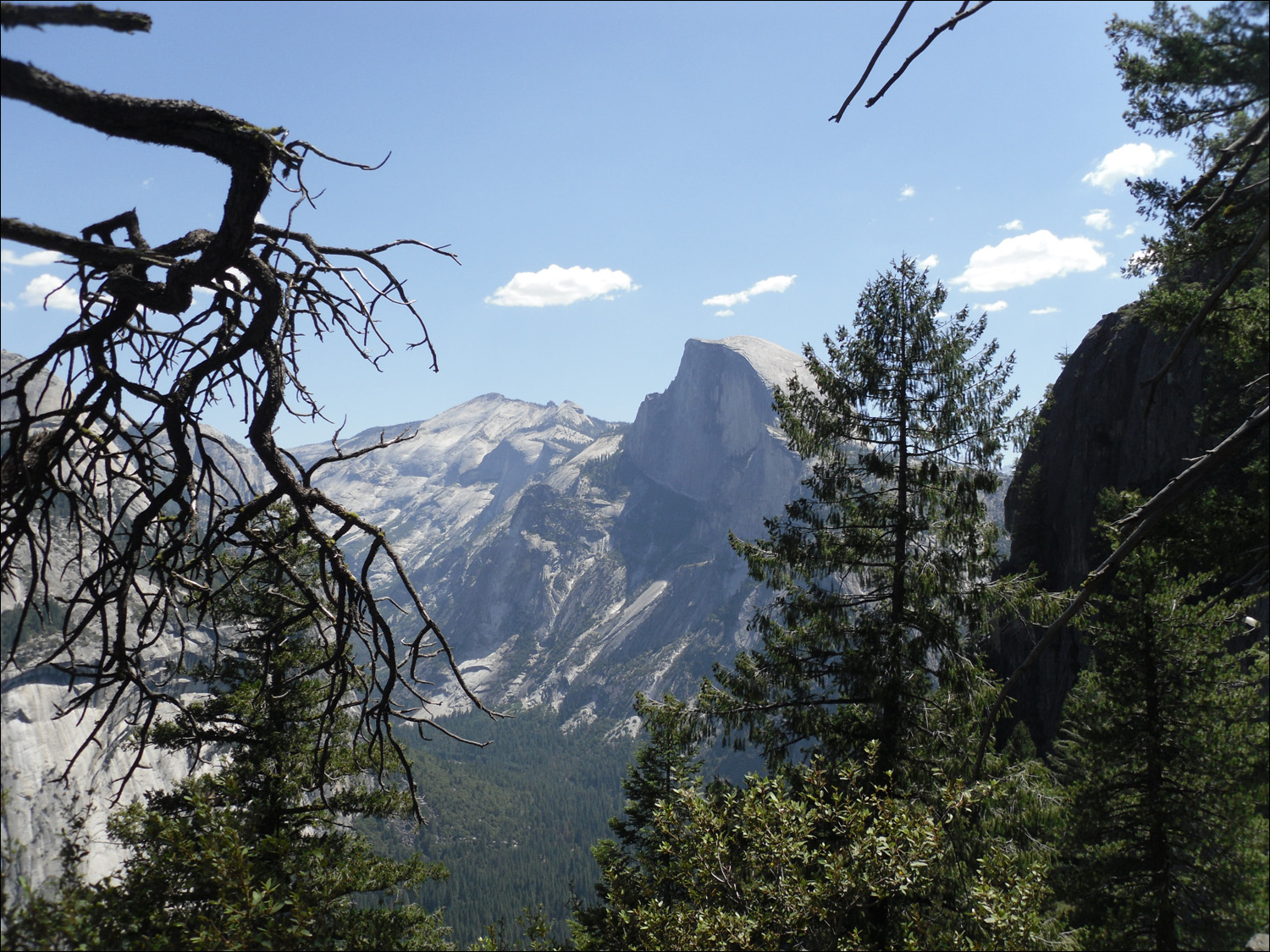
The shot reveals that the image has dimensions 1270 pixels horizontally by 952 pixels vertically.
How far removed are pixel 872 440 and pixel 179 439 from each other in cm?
1134

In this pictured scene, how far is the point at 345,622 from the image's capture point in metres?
2.62

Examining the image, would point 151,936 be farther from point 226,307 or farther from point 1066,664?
point 1066,664

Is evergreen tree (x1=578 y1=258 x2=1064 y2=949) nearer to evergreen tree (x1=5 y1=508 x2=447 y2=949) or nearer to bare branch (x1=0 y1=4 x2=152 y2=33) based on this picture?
evergreen tree (x1=5 y1=508 x2=447 y2=949)

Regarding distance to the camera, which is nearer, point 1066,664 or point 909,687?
point 909,687

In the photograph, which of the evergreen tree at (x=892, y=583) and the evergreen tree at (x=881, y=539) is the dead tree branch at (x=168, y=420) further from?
the evergreen tree at (x=881, y=539)

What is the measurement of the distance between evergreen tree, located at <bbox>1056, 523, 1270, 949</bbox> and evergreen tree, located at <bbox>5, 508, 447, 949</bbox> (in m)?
10.8

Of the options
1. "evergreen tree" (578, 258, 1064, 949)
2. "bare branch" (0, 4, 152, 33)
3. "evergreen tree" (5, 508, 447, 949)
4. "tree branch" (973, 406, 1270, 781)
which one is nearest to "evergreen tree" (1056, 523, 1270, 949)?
"evergreen tree" (578, 258, 1064, 949)

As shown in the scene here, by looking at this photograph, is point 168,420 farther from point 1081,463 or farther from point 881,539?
point 1081,463

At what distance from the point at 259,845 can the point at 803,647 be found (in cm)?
925

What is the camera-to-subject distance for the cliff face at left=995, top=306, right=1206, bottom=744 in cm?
3809

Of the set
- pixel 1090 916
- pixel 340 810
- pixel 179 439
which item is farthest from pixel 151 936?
pixel 1090 916

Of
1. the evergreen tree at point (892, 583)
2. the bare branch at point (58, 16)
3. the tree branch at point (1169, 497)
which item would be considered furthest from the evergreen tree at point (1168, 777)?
the bare branch at point (58, 16)

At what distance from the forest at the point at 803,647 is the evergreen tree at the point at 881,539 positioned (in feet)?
0.19

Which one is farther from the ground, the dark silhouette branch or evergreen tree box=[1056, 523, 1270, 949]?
the dark silhouette branch
